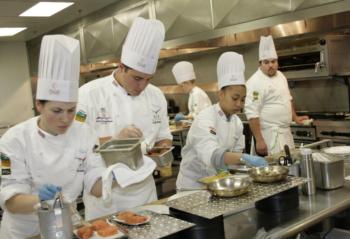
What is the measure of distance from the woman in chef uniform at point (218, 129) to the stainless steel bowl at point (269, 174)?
40cm

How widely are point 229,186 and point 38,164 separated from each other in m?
0.85

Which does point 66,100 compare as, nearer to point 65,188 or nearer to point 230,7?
point 65,188

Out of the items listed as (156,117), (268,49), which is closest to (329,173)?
(156,117)

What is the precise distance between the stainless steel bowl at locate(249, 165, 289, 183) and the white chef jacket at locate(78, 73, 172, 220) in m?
0.67

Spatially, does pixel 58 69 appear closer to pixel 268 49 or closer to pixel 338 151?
pixel 338 151

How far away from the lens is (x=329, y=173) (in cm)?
186

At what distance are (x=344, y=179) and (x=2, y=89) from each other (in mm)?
8888

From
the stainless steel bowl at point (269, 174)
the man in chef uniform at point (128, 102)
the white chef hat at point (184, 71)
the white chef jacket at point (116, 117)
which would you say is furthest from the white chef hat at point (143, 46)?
the white chef hat at point (184, 71)

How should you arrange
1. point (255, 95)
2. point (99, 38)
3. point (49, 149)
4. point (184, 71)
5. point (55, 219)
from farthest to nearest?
point (99, 38) → point (184, 71) → point (255, 95) → point (49, 149) → point (55, 219)

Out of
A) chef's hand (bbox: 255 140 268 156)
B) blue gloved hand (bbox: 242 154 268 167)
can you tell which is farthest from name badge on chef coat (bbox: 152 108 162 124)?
chef's hand (bbox: 255 140 268 156)

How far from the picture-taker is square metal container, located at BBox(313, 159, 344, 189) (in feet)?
6.08

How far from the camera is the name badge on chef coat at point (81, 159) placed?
1870mm

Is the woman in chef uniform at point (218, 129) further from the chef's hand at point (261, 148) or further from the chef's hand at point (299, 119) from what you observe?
→ the chef's hand at point (299, 119)

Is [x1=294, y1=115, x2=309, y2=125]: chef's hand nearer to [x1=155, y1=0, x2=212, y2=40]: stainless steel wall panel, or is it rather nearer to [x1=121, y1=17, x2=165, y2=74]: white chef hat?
[x1=155, y1=0, x2=212, y2=40]: stainless steel wall panel
